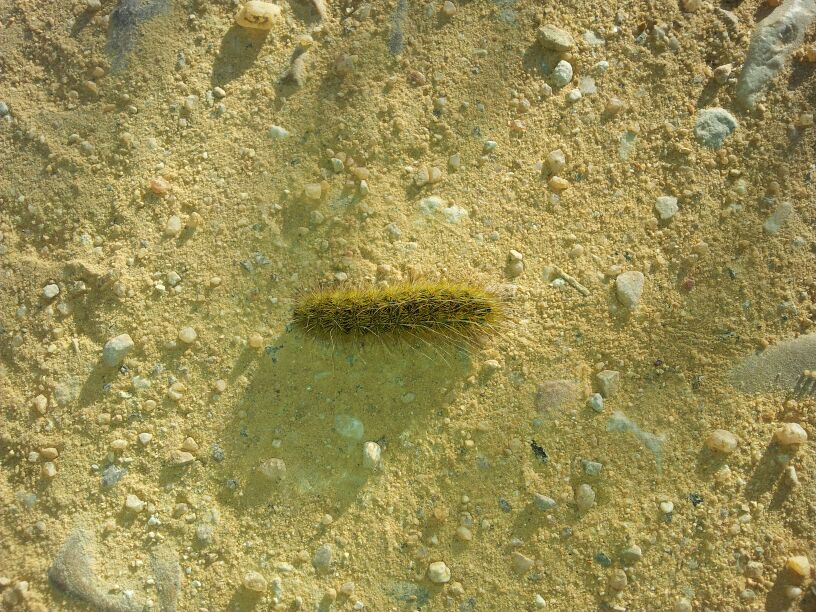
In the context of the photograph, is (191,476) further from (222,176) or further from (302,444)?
(222,176)

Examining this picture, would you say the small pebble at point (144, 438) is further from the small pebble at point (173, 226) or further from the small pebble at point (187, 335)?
the small pebble at point (173, 226)

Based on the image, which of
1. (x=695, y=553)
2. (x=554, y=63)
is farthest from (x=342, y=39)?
(x=695, y=553)

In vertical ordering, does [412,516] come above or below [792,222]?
below

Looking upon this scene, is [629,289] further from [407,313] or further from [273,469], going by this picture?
[273,469]

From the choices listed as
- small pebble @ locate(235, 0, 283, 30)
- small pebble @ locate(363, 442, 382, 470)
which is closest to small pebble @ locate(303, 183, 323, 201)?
small pebble @ locate(235, 0, 283, 30)

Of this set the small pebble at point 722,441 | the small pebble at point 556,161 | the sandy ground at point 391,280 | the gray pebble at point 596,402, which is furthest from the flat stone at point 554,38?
the small pebble at point 722,441

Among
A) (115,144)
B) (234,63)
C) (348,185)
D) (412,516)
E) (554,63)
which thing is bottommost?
(412,516)

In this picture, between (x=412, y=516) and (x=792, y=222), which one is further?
(x=792, y=222)

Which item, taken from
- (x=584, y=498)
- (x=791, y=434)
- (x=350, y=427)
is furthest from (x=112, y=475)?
(x=791, y=434)
